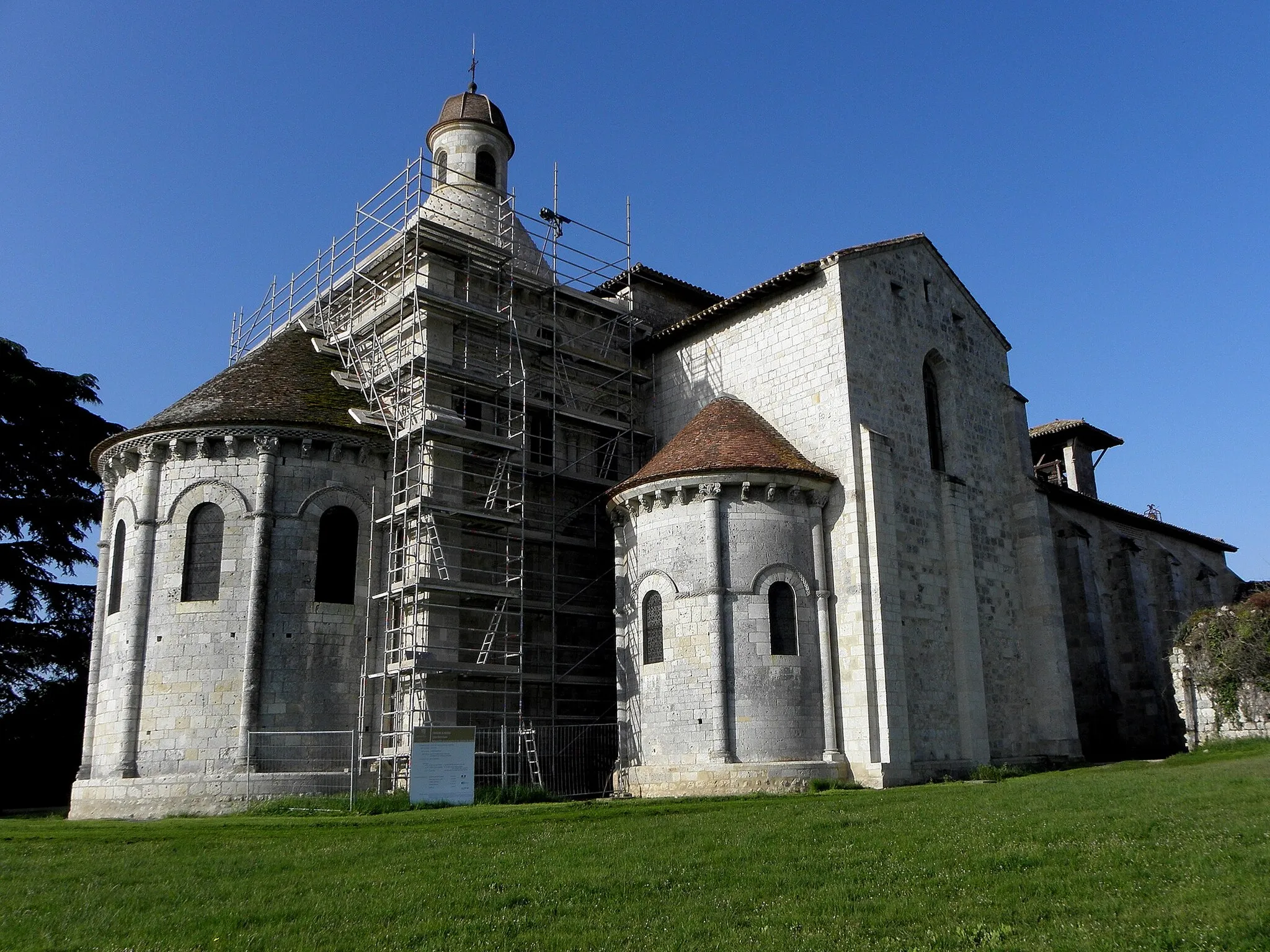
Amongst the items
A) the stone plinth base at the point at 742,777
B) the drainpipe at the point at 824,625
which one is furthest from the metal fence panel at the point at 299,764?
the drainpipe at the point at 824,625

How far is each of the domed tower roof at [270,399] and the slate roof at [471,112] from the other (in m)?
9.55

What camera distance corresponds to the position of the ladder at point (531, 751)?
23391 mm

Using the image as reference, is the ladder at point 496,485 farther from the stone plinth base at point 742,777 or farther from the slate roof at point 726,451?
the stone plinth base at point 742,777

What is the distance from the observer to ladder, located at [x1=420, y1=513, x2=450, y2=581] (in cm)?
2334

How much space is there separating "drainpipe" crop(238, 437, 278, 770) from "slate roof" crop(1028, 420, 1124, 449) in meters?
30.3

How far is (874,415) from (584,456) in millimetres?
7776

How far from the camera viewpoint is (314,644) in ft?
74.1

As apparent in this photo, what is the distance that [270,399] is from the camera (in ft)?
79.5

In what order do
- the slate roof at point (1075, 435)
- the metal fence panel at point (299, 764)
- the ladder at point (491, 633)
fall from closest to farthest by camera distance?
the metal fence panel at point (299, 764) → the ladder at point (491, 633) → the slate roof at point (1075, 435)

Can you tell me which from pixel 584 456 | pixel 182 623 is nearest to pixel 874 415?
pixel 584 456

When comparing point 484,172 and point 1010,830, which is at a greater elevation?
point 484,172

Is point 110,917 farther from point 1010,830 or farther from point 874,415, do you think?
point 874,415

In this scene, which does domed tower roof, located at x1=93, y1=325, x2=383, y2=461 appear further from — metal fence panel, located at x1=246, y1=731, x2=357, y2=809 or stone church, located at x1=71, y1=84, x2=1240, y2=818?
metal fence panel, located at x1=246, y1=731, x2=357, y2=809

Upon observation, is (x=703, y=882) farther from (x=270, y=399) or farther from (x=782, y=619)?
(x=270, y=399)
